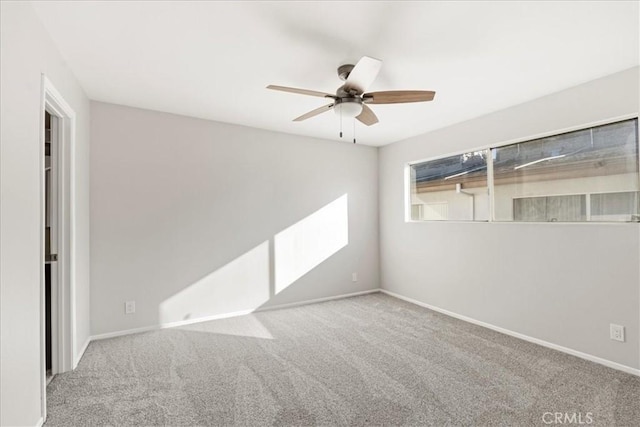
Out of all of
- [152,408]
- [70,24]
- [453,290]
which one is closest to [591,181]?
[453,290]

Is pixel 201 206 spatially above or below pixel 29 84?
below

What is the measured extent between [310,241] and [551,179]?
2908mm

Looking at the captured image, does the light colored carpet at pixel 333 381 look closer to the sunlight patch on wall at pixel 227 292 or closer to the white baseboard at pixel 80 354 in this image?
the white baseboard at pixel 80 354

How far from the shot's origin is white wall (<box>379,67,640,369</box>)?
8.22ft

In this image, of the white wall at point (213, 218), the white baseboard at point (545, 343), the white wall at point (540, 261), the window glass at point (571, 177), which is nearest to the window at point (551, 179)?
the window glass at point (571, 177)

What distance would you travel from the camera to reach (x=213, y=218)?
12.3ft

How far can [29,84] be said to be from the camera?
1735mm

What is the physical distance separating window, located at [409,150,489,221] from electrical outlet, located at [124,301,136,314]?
12.3ft

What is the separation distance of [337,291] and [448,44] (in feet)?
11.6

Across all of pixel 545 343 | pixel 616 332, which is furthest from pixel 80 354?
pixel 616 332

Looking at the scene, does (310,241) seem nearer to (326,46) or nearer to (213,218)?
(213,218)

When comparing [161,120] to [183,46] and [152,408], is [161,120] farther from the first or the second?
[152,408]

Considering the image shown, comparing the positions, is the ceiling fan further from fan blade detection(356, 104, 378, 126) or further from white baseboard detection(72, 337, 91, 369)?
white baseboard detection(72, 337, 91, 369)

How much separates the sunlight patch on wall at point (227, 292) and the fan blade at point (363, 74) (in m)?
2.48
